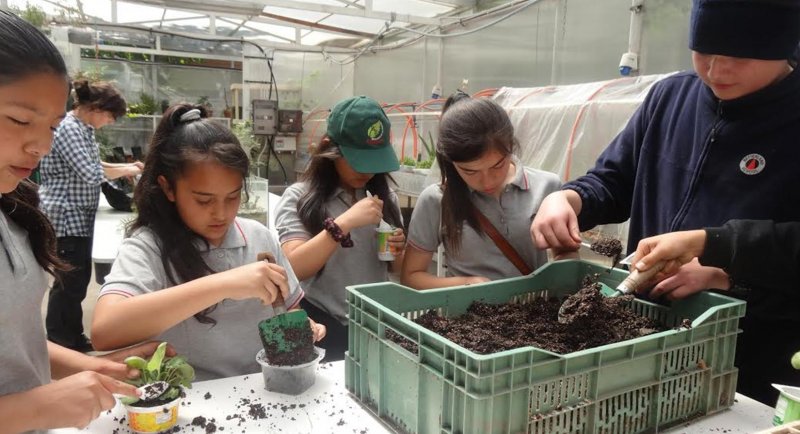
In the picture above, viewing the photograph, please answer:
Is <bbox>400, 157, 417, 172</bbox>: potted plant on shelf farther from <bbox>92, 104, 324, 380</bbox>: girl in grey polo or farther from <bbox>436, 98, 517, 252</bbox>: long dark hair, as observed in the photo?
<bbox>92, 104, 324, 380</bbox>: girl in grey polo

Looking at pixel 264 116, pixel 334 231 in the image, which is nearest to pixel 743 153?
pixel 334 231

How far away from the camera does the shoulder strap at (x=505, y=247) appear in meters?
1.69

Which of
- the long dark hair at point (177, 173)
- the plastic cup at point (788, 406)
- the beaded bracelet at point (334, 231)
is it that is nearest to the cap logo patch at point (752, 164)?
the plastic cup at point (788, 406)

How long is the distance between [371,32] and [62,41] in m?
3.64

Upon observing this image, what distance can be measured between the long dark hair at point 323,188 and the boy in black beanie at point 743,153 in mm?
955

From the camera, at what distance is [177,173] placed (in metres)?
1.38

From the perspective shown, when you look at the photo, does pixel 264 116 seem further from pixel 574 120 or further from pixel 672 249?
pixel 672 249

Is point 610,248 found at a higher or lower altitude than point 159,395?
higher

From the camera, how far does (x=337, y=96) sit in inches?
325

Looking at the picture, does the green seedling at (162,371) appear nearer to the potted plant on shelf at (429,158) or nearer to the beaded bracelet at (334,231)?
the beaded bracelet at (334,231)

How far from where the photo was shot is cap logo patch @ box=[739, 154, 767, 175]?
3.83 feet

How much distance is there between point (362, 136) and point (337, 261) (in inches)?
17.9

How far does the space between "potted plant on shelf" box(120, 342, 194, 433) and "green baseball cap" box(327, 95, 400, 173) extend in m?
0.95

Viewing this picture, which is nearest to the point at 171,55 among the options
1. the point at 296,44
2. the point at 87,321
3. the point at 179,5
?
the point at 179,5
